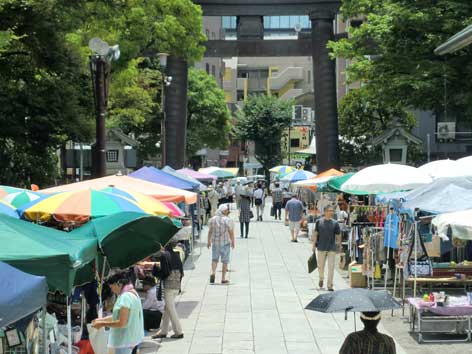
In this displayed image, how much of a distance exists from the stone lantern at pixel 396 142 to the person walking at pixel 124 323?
3111 centimetres

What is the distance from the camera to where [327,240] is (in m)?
18.0

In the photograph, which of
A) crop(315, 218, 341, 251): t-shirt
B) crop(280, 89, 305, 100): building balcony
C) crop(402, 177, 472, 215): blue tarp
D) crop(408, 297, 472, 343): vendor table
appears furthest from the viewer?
crop(280, 89, 305, 100): building balcony

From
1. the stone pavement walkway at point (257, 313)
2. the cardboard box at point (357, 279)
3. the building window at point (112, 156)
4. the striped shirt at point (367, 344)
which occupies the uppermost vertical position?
the building window at point (112, 156)

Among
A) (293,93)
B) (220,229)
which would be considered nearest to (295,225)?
(220,229)

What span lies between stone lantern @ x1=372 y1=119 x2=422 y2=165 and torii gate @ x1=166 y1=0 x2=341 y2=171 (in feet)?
10.9

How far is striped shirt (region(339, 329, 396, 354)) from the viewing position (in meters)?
A: 7.57

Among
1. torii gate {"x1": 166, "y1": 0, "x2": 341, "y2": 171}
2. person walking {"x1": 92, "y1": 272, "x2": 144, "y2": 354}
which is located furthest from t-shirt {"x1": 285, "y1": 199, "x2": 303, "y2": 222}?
person walking {"x1": 92, "y1": 272, "x2": 144, "y2": 354}

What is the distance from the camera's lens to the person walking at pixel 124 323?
9.59 meters

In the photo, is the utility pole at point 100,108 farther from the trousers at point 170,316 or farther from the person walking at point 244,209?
the person walking at point 244,209

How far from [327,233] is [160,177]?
21.9 feet

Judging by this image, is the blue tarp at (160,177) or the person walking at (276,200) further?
the person walking at (276,200)

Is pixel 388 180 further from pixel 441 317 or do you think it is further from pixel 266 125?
pixel 266 125

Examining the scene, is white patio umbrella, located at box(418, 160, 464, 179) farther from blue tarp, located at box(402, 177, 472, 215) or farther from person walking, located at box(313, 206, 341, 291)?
blue tarp, located at box(402, 177, 472, 215)

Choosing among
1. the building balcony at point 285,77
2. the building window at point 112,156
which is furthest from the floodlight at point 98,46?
the building balcony at point 285,77
